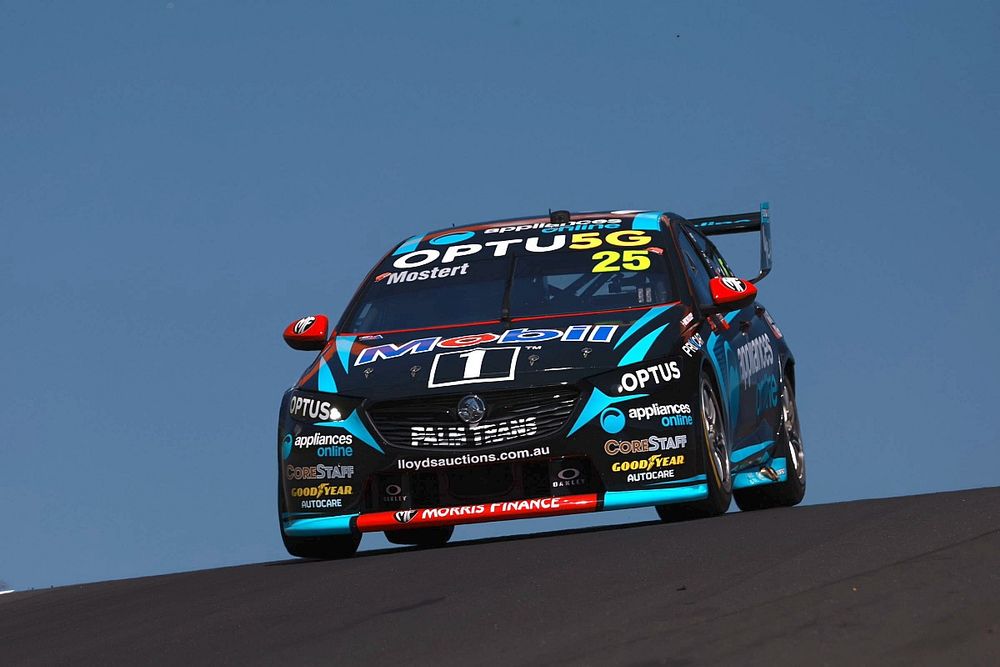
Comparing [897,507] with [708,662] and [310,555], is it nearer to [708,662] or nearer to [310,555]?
[310,555]

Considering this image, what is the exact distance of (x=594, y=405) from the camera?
864 centimetres

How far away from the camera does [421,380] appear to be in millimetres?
8758

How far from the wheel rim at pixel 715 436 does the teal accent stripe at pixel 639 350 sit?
1.03ft

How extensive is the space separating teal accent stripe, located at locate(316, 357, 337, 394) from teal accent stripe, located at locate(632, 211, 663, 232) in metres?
2.02

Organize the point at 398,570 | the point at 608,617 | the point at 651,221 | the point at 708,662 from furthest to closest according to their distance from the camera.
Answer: the point at 651,221, the point at 398,570, the point at 608,617, the point at 708,662

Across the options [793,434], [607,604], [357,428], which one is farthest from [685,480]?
[607,604]

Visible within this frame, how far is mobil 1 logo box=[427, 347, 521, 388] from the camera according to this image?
8.68 meters

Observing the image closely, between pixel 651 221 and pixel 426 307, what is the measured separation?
1.40 metres

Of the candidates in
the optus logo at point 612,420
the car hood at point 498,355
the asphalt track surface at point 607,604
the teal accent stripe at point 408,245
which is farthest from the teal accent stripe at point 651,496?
the teal accent stripe at point 408,245

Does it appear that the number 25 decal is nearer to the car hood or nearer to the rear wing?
the car hood

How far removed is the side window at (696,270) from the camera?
32.8 feet

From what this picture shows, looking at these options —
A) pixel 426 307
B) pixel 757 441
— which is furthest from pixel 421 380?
pixel 757 441

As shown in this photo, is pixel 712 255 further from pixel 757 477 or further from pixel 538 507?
pixel 538 507

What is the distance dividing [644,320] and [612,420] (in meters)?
0.70
